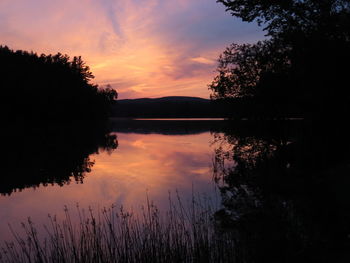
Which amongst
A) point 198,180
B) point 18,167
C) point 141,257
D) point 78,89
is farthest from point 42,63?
point 141,257

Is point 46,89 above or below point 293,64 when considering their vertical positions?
above

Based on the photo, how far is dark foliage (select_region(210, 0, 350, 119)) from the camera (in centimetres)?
1698

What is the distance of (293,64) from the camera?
63.1ft

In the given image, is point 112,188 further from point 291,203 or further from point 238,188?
point 291,203

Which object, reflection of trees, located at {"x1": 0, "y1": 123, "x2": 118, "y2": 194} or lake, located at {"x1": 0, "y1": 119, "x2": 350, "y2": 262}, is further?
reflection of trees, located at {"x1": 0, "y1": 123, "x2": 118, "y2": 194}

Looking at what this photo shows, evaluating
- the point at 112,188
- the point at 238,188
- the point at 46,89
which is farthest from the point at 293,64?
the point at 46,89

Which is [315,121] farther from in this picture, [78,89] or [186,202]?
[78,89]

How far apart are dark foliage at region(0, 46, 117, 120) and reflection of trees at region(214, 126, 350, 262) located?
2055 inches

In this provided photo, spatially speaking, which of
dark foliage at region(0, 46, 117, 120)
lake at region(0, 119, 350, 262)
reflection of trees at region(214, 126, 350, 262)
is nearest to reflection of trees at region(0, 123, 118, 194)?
lake at region(0, 119, 350, 262)

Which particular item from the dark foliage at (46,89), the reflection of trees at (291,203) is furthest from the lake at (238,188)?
the dark foliage at (46,89)

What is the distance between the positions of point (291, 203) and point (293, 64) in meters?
10.1

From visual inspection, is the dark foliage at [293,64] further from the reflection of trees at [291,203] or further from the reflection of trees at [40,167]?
the reflection of trees at [40,167]

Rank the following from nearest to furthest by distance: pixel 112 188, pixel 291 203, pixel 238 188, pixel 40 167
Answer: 1. pixel 291 203
2. pixel 238 188
3. pixel 112 188
4. pixel 40 167

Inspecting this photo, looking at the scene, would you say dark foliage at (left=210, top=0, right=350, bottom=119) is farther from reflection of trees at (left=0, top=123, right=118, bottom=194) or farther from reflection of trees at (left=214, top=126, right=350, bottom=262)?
reflection of trees at (left=0, top=123, right=118, bottom=194)
